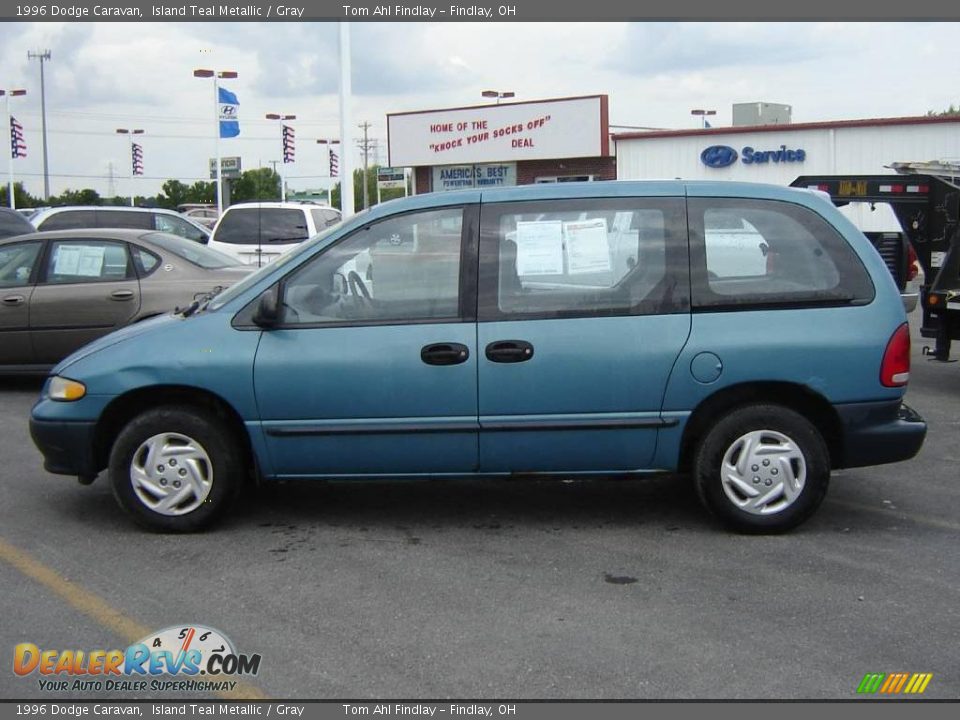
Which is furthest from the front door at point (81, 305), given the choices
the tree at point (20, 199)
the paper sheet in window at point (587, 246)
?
the tree at point (20, 199)

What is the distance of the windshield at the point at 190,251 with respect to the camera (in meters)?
10.1

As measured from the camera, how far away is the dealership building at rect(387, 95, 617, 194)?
3578 cm

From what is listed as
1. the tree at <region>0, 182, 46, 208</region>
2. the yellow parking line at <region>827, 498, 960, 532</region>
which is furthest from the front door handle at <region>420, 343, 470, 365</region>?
the tree at <region>0, 182, 46, 208</region>

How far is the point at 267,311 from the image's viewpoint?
5.48 metres

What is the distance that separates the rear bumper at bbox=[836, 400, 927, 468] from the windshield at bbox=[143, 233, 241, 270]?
6.59 meters

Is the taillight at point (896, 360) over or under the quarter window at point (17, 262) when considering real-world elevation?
under

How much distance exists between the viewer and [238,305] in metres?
5.61

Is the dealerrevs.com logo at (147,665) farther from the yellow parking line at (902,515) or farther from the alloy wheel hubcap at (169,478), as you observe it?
the yellow parking line at (902,515)

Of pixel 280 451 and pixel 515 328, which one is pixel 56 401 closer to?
pixel 280 451

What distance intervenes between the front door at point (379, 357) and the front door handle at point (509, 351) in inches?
4.2

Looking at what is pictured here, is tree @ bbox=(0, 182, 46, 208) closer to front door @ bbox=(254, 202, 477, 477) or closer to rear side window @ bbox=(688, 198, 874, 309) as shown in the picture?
front door @ bbox=(254, 202, 477, 477)

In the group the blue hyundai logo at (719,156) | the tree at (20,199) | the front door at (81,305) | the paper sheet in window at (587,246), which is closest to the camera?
the paper sheet in window at (587,246)

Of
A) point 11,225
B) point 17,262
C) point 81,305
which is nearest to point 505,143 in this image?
point 11,225

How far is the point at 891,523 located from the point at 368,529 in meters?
2.83
